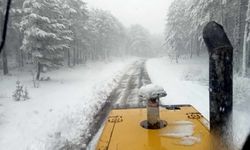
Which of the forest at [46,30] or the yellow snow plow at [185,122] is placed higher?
the forest at [46,30]

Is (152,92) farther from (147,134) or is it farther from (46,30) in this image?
(46,30)

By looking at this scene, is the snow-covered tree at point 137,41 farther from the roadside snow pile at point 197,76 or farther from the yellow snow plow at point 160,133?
the yellow snow plow at point 160,133

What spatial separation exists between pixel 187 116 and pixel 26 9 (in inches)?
793

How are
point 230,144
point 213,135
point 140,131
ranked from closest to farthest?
point 230,144 < point 213,135 < point 140,131

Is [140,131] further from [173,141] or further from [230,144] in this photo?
[230,144]

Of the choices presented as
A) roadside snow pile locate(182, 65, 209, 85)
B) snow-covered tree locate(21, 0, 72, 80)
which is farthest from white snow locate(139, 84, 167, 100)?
snow-covered tree locate(21, 0, 72, 80)

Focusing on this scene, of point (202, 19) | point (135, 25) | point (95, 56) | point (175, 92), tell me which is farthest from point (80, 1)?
point (135, 25)

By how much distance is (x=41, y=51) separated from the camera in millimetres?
22766

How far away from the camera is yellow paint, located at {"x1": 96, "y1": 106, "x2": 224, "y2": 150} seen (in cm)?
338

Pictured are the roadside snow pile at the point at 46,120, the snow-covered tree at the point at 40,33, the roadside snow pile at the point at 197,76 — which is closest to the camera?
the roadside snow pile at the point at 46,120

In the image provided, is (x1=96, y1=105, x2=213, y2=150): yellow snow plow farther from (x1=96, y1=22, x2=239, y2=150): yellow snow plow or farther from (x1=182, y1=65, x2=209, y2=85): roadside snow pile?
(x1=182, y1=65, x2=209, y2=85): roadside snow pile

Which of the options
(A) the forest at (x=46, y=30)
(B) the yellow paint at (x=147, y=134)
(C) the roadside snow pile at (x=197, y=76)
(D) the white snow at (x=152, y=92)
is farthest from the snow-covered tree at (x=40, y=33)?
(D) the white snow at (x=152, y=92)

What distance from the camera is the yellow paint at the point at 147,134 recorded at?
338cm

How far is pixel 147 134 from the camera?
148 inches
